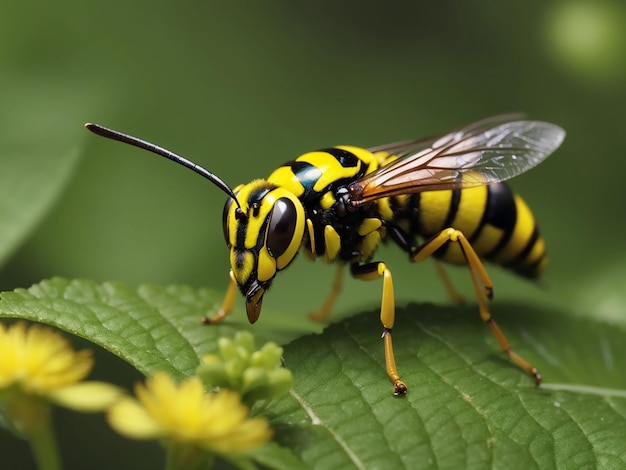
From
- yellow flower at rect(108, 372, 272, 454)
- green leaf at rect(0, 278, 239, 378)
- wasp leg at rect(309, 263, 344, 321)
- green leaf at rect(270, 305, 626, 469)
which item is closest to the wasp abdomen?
green leaf at rect(270, 305, 626, 469)

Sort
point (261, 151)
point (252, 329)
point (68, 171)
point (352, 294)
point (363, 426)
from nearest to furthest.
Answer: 1. point (363, 426)
2. point (252, 329)
3. point (68, 171)
4. point (352, 294)
5. point (261, 151)

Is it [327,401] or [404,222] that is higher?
[404,222]

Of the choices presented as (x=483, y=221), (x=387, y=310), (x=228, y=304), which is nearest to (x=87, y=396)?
(x=387, y=310)

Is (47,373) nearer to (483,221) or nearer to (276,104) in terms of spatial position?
(483,221)

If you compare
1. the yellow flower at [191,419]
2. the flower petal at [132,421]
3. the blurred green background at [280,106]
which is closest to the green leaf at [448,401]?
the yellow flower at [191,419]

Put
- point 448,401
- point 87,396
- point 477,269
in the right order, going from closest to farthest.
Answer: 1. point 87,396
2. point 448,401
3. point 477,269

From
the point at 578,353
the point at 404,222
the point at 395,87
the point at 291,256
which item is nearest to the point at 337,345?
the point at 291,256

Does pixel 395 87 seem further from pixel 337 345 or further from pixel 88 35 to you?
pixel 337 345

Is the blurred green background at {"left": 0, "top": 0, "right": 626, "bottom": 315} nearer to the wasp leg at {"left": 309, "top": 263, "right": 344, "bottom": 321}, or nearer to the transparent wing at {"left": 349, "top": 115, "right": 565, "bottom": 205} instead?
the wasp leg at {"left": 309, "top": 263, "right": 344, "bottom": 321}
